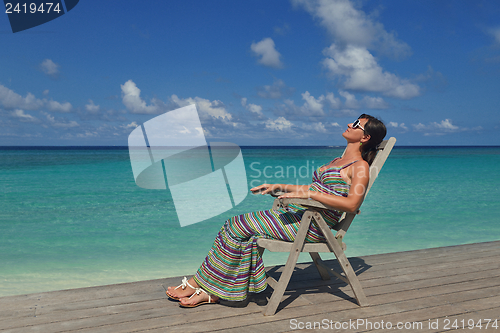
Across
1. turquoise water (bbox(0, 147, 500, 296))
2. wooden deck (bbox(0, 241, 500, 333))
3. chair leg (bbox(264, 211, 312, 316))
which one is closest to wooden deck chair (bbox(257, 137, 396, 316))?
chair leg (bbox(264, 211, 312, 316))

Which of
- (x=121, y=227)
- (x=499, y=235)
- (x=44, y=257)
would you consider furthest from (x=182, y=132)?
(x=499, y=235)

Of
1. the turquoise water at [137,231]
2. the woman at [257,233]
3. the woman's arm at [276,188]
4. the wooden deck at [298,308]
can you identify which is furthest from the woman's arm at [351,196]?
the turquoise water at [137,231]

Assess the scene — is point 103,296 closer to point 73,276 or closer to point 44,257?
point 73,276

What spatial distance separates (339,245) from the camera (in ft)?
7.91

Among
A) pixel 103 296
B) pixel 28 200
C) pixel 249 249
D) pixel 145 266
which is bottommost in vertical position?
pixel 28 200

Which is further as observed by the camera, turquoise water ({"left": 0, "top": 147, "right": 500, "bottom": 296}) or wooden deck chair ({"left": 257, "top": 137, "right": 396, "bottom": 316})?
turquoise water ({"left": 0, "top": 147, "right": 500, "bottom": 296})

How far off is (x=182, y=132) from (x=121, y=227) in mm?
3770

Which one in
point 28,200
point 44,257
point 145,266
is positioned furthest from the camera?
point 28,200

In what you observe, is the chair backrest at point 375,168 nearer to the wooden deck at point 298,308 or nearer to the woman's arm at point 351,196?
the woman's arm at point 351,196

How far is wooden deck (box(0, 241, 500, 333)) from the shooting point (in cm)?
211

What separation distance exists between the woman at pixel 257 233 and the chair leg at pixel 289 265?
9 cm

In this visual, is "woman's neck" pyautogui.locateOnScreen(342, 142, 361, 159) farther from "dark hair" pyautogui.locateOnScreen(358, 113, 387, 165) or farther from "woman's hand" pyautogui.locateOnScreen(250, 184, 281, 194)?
"woman's hand" pyautogui.locateOnScreen(250, 184, 281, 194)

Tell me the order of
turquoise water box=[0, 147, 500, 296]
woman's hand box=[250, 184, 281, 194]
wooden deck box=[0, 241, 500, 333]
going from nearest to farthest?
wooden deck box=[0, 241, 500, 333] < woman's hand box=[250, 184, 281, 194] < turquoise water box=[0, 147, 500, 296]

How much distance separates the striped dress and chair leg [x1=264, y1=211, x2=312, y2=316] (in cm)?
8
